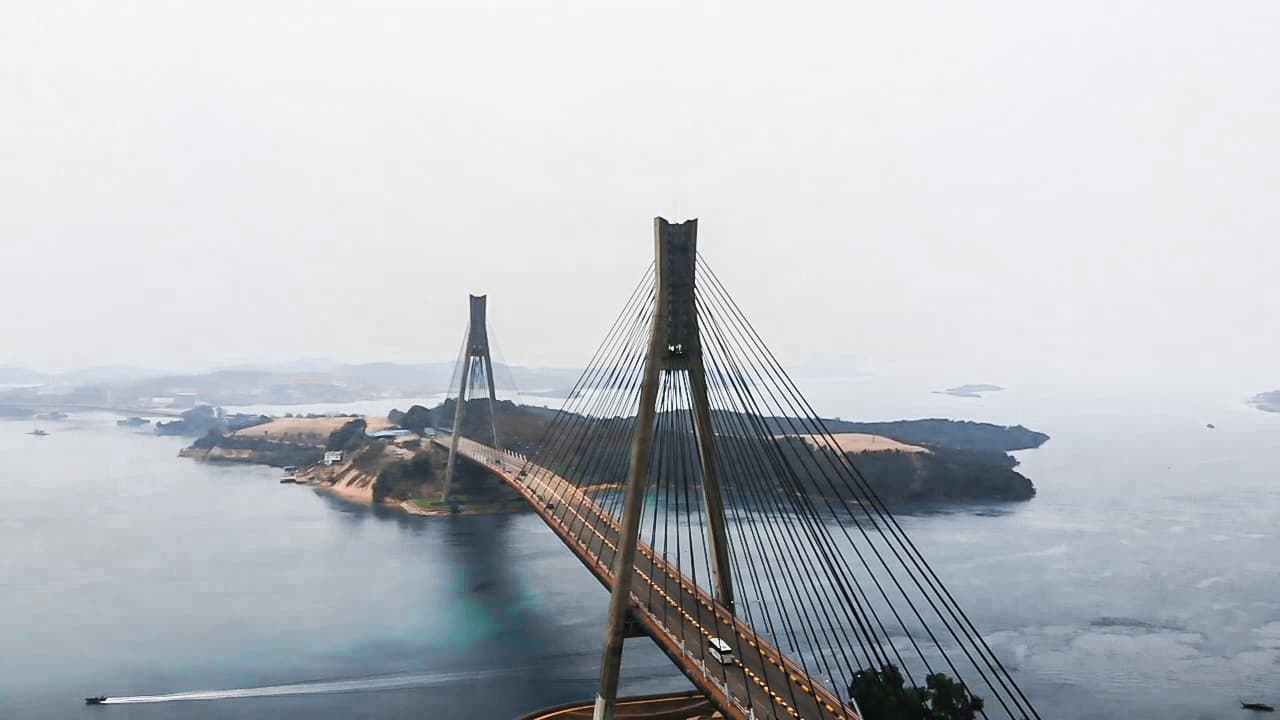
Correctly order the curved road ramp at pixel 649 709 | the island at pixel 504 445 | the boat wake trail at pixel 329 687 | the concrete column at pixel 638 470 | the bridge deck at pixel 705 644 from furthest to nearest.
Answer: the island at pixel 504 445 → the boat wake trail at pixel 329 687 → the curved road ramp at pixel 649 709 → the concrete column at pixel 638 470 → the bridge deck at pixel 705 644

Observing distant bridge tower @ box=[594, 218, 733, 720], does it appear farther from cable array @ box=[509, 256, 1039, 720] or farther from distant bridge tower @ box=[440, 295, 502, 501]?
distant bridge tower @ box=[440, 295, 502, 501]

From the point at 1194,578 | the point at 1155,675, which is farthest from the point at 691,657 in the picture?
the point at 1194,578

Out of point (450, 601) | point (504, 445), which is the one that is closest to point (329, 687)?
point (450, 601)

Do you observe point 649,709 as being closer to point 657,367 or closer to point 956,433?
point 657,367

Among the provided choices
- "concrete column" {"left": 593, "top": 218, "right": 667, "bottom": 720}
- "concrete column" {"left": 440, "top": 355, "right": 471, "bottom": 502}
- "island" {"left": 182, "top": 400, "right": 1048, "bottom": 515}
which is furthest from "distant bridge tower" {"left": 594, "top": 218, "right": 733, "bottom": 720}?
"concrete column" {"left": 440, "top": 355, "right": 471, "bottom": 502}

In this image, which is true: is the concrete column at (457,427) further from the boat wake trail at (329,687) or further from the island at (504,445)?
the boat wake trail at (329,687)

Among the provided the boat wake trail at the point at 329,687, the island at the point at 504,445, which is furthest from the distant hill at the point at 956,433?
the boat wake trail at the point at 329,687

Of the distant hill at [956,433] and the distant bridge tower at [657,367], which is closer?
the distant bridge tower at [657,367]
